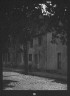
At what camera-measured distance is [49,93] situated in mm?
5781

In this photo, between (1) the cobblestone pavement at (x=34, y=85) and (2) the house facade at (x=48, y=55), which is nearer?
Result: (1) the cobblestone pavement at (x=34, y=85)

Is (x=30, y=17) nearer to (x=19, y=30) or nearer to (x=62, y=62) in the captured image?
(x=19, y=30)

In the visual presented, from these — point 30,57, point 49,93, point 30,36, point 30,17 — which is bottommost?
point 30,57

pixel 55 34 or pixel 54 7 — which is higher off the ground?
pixel 54 7

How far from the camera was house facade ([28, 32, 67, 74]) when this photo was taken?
75.8ft

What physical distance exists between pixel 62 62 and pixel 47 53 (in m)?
5.28

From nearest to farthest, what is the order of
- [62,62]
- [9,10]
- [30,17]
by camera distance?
[9,10], [30,17], [62,62]

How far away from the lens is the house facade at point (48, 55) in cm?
2311

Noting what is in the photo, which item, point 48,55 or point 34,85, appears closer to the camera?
point 34,85

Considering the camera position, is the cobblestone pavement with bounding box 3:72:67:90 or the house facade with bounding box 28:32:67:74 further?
the house facade with bounding box 28:32:67:74

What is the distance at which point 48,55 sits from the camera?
27.6 metres

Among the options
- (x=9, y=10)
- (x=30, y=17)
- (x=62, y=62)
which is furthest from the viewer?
(x=62, y=62)

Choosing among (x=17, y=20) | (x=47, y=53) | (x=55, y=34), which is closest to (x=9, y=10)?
(x=17, y=20)

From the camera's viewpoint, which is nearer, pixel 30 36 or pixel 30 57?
pixel 30 36
